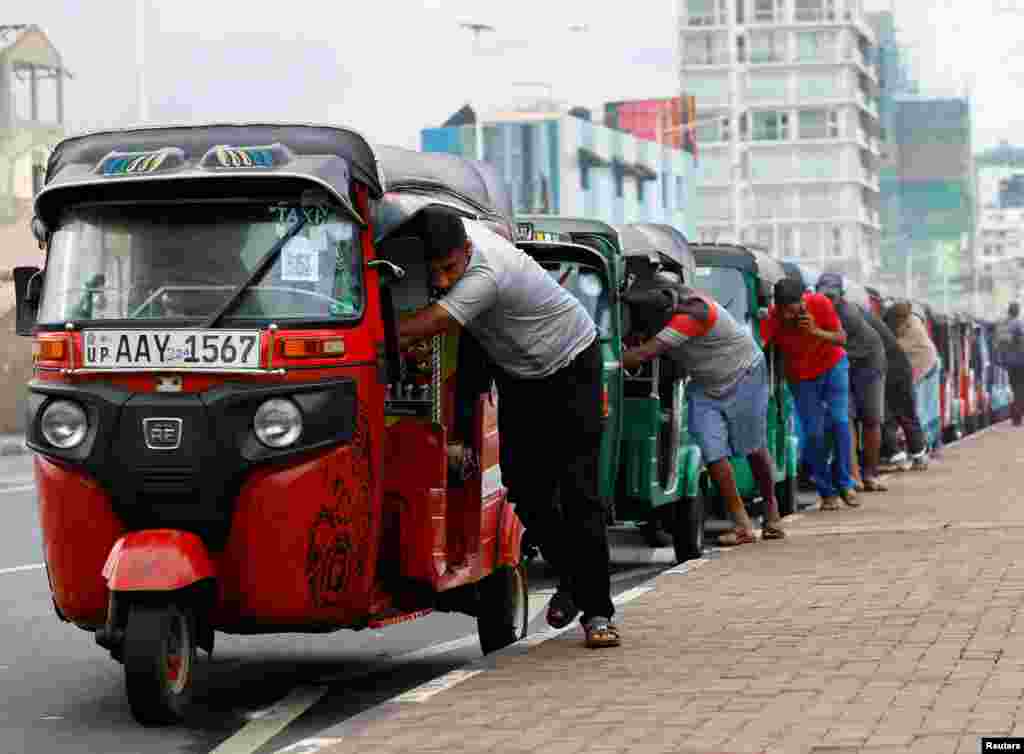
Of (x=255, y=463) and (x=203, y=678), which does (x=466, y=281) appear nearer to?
(x=255, y=463)

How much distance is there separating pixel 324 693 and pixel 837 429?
32.1ft

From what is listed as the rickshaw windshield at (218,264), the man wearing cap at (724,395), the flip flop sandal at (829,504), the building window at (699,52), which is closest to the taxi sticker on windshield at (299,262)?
the rickshaw windshield at (218,264)

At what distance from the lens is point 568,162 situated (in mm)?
108875

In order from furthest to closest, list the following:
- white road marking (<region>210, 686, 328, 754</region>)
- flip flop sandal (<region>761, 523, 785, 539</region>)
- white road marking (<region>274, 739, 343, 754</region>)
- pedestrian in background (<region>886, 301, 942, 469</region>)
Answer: pedestrian in background (<region>886, 301, 942, 469</region>)
flip flop sandal (<region>761, 523, 785, 539</region>)
white road marking (<region>210, 686, 328, 754</region>)
white road marking (<region>274, 739, 343, 754</region>)

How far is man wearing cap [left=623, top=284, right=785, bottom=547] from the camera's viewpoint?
50.2 ft

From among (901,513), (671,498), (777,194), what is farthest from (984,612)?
(777,194)

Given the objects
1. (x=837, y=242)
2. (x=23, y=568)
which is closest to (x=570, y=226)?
(x=23, y=568)

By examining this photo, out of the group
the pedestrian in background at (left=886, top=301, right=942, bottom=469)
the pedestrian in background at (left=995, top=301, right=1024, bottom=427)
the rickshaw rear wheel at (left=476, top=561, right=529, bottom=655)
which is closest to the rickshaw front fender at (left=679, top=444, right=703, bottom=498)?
the rickshaw rear wheel at (left=476, top=561, right=529, bottom=655)

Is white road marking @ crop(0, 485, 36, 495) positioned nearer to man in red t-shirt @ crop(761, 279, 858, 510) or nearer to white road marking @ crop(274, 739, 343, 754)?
man in red t-shirt @ crop(761, 279, 858, 510)

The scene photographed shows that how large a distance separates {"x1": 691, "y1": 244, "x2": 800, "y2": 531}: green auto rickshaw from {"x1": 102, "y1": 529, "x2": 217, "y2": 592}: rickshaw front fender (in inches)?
384

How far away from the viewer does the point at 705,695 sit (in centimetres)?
822

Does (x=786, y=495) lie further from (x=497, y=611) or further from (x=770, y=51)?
(x=770, y=51)

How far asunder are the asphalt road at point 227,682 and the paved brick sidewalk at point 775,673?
648 millimetres

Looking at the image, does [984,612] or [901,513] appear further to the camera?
[901,513]
